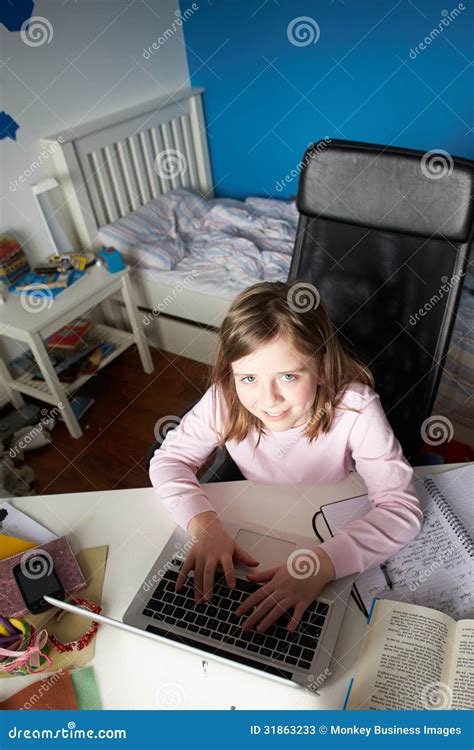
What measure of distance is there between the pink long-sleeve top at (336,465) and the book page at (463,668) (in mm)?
170

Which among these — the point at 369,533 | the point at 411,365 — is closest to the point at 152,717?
the point at 369,533

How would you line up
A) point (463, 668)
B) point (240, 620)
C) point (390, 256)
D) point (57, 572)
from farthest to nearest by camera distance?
1. point (390, 256)
2. point (57, 572)
3. point (240, 620)
4. point (463, 668)

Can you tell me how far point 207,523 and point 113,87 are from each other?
2.35 m

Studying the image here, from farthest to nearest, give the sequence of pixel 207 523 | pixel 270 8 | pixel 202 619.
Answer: pixel 270 8, pixel 207 523, pixel 202 619

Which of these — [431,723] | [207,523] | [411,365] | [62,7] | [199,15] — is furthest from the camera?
[199,15]

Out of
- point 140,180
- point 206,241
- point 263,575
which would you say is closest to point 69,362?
point 206,241

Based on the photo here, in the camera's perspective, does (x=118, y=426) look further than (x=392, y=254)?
Yes

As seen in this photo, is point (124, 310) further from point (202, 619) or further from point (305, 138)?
point (202, 619)

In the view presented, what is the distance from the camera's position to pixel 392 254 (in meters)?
1.29

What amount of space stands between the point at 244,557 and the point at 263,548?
0.05 meters

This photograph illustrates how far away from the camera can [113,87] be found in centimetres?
258

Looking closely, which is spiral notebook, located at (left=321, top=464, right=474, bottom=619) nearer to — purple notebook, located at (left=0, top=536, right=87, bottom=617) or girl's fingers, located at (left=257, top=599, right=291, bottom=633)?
girl's fingers, located at (left=257, top=599, right=291, bottom=633)

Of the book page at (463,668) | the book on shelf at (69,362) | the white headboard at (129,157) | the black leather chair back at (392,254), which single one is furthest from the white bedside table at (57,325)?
the book page at (463,668)

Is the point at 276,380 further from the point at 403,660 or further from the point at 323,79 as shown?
the point at 323,79
